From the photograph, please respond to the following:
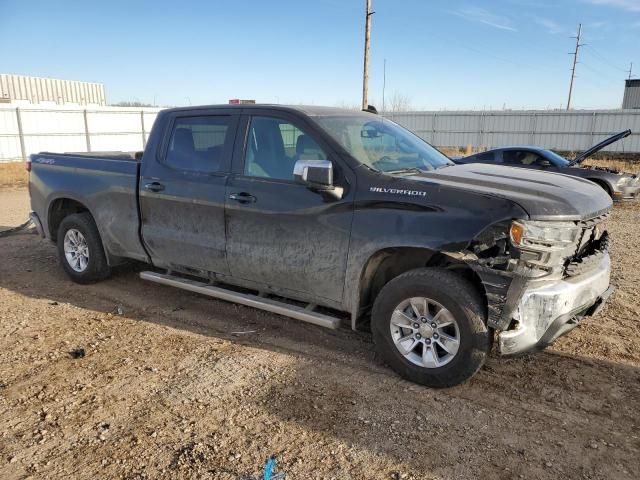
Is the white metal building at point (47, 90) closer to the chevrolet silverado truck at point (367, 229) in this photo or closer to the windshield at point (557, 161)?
the windshield at point (557, 161)

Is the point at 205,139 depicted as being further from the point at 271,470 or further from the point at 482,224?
the point at 271,470

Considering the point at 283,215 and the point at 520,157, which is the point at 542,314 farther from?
the point at 520,157

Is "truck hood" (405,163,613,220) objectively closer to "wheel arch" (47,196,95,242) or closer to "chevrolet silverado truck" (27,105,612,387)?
"chevrolet silverado truck" (27,105,612,387)

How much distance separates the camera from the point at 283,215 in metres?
4.21

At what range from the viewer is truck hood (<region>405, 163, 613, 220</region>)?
10.9ft

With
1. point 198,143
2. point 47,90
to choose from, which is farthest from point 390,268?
point 47,90

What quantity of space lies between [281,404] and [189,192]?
2.22 m

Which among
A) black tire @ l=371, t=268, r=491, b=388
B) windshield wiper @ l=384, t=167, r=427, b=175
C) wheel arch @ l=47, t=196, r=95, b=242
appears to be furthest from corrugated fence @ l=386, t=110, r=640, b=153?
black tire @ l=371, t=268, r=491, b=388

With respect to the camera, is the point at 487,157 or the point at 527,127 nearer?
the point at 487,157

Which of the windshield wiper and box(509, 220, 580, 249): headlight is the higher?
the windshield wiper

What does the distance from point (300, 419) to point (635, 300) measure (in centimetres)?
407

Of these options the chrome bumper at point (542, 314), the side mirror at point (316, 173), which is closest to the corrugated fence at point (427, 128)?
the side mirror at point (316, 173)

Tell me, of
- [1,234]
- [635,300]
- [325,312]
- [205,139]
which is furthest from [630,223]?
[1,234]

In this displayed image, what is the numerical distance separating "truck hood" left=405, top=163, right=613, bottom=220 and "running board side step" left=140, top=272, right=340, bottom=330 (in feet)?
4.19
